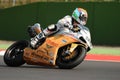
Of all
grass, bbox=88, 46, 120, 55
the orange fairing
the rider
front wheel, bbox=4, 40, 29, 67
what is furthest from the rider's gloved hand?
grass, bbox=88, 46, 120, 55

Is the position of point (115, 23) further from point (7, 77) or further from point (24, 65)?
point (7, 77)

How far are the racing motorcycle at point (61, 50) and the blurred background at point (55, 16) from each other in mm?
12125

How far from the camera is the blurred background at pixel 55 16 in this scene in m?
24.0

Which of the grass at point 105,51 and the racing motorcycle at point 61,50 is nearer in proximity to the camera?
the racing motorcycle at point 61,50

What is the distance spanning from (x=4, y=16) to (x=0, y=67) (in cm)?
1350

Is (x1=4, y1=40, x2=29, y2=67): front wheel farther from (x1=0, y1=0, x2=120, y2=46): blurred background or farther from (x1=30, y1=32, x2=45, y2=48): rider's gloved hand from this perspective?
(x1=0, y1=0, x2=120, y2=46): blurred background

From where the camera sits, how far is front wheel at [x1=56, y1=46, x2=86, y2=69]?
1178cm

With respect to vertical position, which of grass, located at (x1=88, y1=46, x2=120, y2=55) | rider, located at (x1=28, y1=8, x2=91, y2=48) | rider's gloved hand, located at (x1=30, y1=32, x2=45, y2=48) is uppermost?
rider, located at (x1=28, y1=8, x2=91, y2=48)

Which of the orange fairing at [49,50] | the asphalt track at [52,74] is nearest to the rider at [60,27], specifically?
the orange fairing at [49,50]

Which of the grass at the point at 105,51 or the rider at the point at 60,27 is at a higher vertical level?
the rider at the point at 60,27

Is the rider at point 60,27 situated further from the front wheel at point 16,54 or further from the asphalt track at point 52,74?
the asphalt track at point 52,74

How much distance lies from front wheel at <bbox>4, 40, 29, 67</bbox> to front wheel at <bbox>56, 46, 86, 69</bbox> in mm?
897

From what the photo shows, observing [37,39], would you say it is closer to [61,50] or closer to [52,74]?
[61,50]

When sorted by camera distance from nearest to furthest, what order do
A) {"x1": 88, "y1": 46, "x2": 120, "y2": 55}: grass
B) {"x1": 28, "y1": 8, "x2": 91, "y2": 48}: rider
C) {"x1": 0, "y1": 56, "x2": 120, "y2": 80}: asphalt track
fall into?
{"x1": 0, "y1": 56, "x2": 120, "y2": 80}: asphalt track
{"x1": 28, "y1": 8, "x2": 91, "y2": 48}: rider
{"x1": 88, "y1": 46, "x2": 120, "y2": 55}: grass
